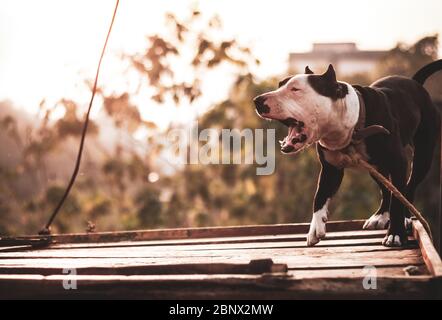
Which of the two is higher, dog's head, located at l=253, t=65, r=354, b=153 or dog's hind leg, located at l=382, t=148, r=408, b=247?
dog's head, located at l=253, t=65, r=354, b=153

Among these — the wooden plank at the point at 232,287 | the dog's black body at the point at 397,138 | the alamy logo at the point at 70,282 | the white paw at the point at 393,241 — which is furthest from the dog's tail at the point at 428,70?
the alamy logo at the point at 70,282

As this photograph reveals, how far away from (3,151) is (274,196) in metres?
5.17

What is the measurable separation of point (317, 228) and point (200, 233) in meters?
0.99

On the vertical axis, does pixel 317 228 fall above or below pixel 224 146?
below

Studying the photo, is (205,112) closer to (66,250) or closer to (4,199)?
(4,199)

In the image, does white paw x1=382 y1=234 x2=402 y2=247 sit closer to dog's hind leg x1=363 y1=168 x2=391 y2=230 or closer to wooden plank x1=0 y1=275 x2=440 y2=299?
dog's hind leg x1=363 y1=168 x2=391 y2=230

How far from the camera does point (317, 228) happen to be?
8.84 ft

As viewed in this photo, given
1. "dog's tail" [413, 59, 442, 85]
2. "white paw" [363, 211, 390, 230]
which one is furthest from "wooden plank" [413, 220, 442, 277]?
"dog's tail" [413, 59, 442, 85]

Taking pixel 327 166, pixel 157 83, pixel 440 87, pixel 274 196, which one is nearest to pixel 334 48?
pixel 440 87

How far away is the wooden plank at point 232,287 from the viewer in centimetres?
164

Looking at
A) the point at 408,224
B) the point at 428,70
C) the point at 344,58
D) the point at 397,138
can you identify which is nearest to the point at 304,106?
the point at 397,138

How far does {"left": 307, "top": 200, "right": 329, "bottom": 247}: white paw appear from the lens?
267 centimetres

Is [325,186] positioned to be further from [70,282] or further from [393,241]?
[70,282]

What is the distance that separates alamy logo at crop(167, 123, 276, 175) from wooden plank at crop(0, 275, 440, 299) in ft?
19.3
